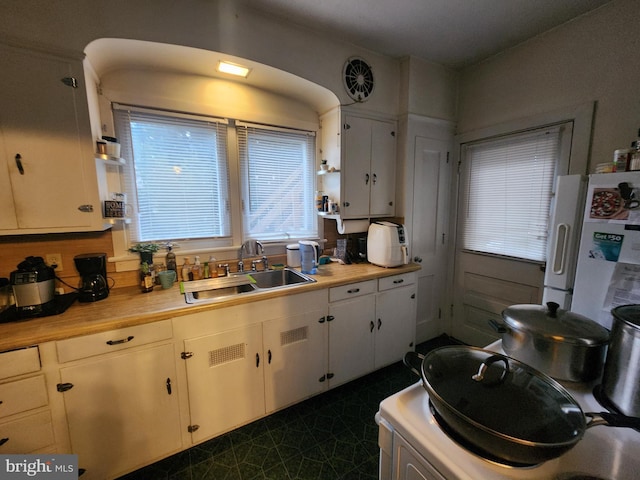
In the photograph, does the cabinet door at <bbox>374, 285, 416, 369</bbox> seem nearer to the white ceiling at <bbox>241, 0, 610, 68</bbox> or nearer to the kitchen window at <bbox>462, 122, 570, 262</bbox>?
the kitchen window at <bbox>462, 122, 570, 262</bbox>

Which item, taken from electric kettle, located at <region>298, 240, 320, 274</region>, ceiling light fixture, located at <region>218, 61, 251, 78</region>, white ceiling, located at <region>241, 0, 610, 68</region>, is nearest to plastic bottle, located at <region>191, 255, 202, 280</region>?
electric kettle, located at <region>298, 240, 320, 274</region>

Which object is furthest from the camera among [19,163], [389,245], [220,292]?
[389,245]

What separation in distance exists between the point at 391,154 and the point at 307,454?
244 centimetres

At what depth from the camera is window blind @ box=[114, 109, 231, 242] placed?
194 centimetres

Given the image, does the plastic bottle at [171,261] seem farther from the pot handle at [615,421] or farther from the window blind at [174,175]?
the pot handle at [615,421]

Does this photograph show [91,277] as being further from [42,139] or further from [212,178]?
[212,178]

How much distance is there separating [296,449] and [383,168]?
2290 mm

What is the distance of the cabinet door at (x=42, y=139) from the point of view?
137cm

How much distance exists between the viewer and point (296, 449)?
168cm

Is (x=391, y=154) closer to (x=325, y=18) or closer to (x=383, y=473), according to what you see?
(x=325, y=18)

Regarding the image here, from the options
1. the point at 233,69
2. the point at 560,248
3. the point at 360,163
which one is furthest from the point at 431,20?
the point at 560,248

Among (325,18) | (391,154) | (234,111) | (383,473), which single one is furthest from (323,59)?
(383,473)

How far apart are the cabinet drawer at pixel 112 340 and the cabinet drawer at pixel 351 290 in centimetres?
106

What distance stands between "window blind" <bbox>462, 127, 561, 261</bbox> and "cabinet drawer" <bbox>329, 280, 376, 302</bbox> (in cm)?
129
